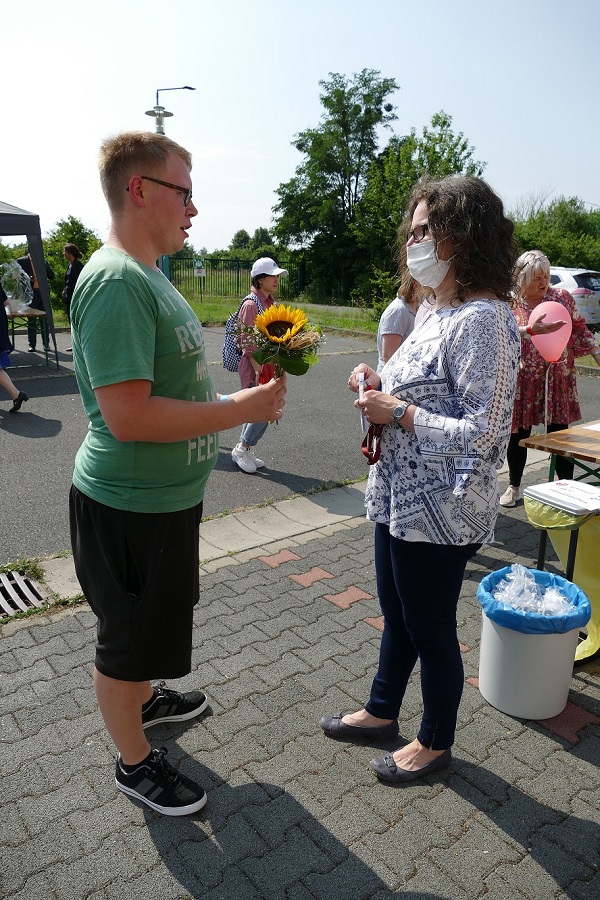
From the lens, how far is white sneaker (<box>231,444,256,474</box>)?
19.9ft

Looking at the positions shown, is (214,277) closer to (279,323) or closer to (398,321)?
(398,321)

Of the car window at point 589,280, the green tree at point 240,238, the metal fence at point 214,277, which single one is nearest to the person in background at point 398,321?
the car window at point 589,280

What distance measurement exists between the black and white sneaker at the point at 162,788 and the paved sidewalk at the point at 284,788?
0.05m

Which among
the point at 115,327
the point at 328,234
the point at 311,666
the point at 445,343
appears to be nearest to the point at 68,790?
the point at 311,666

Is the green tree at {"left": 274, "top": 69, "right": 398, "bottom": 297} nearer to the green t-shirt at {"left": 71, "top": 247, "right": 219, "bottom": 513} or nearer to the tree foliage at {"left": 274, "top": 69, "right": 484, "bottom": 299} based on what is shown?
the tree foliage at {"left": 274, "top": 69, "right": 484, "bottom": 299}

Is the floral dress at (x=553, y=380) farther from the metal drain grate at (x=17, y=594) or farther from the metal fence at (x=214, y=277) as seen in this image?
the metal fence at (x=214, y=277)

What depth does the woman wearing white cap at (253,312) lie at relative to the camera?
18.0 ft

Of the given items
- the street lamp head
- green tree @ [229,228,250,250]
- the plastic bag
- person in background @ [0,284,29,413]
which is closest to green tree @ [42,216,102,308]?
the street lamp head

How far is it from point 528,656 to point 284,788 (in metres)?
1.11

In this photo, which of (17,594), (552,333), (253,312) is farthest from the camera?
(253,312)

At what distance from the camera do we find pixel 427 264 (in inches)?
82.3

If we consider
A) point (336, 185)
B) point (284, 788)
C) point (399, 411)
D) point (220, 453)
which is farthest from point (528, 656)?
point (336, 185)

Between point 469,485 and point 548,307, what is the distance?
8.80 feet

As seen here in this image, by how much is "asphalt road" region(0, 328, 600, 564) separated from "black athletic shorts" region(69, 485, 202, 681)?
7.83ft
